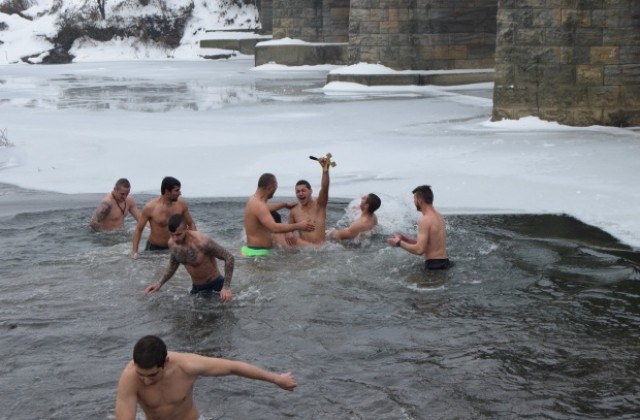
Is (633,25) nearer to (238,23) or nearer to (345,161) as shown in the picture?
(345,161)

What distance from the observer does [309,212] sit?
362 inches

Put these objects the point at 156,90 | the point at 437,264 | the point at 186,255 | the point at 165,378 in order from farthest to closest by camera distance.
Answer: the point at 156,90
the point at 437,264
the point at 186,255
the point at 165,378

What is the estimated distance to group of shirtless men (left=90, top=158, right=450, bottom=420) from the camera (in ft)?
15.4

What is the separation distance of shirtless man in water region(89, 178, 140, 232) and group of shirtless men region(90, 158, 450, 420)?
1 centimetres

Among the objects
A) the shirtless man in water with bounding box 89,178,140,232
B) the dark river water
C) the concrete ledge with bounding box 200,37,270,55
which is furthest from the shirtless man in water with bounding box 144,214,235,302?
the concrete ledge with bounding box 200,37,270,55

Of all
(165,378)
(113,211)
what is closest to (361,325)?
(165,378)

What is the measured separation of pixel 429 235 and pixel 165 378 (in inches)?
152

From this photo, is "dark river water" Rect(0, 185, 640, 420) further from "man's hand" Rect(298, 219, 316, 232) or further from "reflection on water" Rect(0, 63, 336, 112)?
"reflection on water" Rect(0, 63, 336, 112)

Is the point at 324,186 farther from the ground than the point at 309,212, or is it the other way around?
the point at 324,186

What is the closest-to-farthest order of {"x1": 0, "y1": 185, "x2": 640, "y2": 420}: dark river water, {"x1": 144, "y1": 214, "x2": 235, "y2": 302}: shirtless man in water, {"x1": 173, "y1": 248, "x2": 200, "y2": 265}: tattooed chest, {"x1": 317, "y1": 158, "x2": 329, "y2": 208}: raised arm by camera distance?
{"x1": 0, "y1": 185, "x2": 640, "y2": 420}: dark river water
{"x1": 144, "y1": 214, "x2": 235, "y2": 302}: shirtless man in water
{"x1": 173, "y1": 248, "x2": 200, "y2": 265}: tattooed chest
{"x1": 317, "y1": 158, "x2": 329, "y2": 208}: raised arm

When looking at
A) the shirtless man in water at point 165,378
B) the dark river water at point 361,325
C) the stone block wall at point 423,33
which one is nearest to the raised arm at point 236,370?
the shirtless man in water at point 165,378

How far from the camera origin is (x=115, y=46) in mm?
45031

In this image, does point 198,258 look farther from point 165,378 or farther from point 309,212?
point 165,378

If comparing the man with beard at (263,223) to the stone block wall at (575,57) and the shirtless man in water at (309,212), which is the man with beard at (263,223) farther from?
the stone block wall at (575,57)
